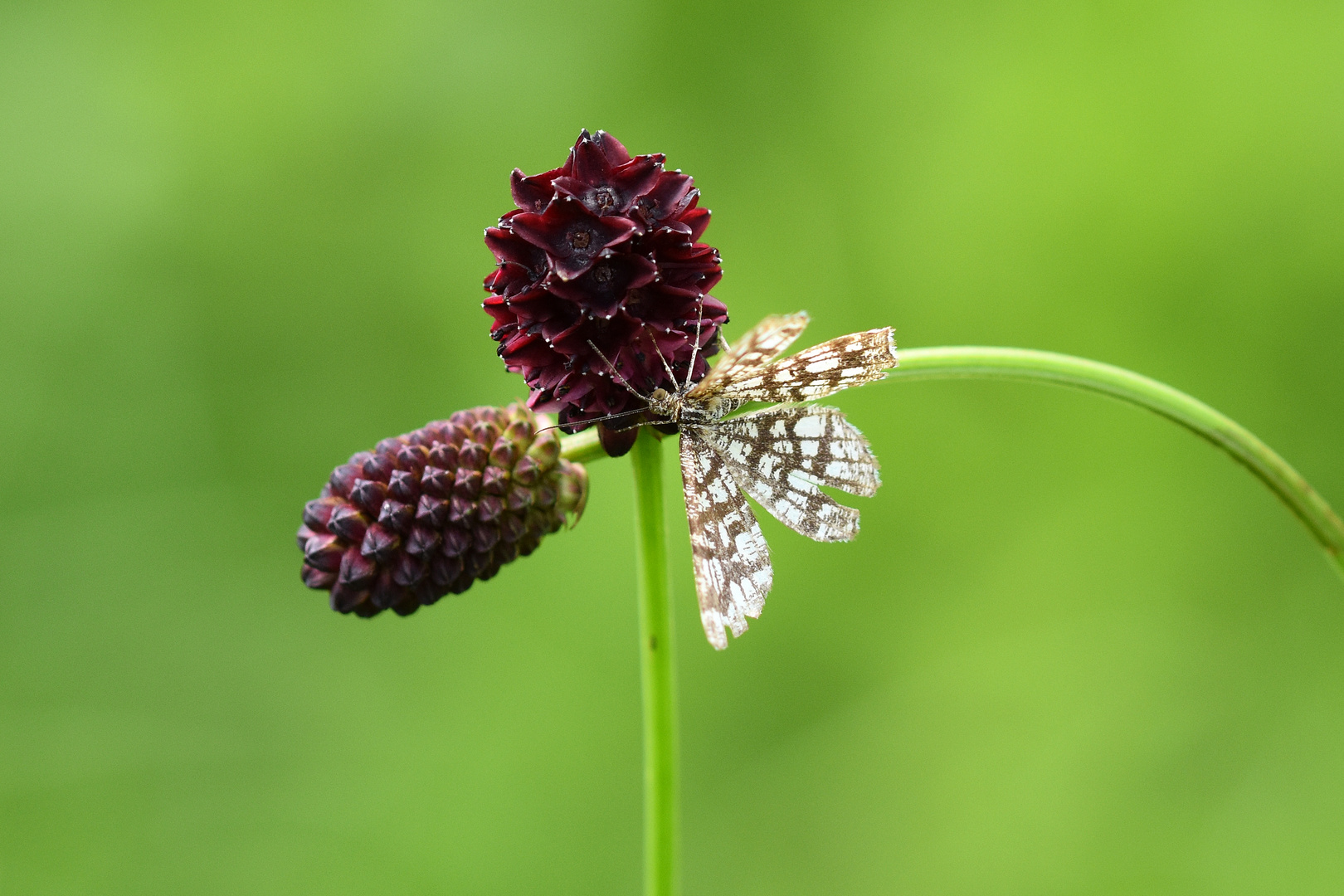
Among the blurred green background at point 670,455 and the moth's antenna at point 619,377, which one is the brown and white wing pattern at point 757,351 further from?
the blurred green background at point 670,455

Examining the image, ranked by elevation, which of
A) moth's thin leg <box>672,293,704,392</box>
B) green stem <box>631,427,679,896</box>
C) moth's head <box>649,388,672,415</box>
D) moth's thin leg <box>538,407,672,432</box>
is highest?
moth's thin leg <box>672,293,704,392</box>

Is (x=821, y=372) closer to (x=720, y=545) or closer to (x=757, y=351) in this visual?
(x=757, y=351)

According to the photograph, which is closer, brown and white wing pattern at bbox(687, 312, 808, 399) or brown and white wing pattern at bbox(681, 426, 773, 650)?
brown and white wing pattern at bbox(681, 426, 773, 650)

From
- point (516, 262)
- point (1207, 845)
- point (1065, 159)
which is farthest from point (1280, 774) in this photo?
point (516, 262)

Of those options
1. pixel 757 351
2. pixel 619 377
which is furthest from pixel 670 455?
pixel 619 377

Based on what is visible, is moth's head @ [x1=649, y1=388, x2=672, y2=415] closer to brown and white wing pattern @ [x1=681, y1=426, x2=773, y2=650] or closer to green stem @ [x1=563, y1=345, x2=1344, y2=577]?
brown and white wing pattern @ [x1=681, y1=426, x2=773, y2=650]

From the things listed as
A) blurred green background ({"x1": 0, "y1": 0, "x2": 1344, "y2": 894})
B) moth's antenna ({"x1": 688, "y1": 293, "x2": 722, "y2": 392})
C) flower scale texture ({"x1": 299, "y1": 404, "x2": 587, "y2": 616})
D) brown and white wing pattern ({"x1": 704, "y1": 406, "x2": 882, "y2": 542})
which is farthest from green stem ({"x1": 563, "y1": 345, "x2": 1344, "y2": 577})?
blurred green background ({"x1": 0, "y1": 0, "x2": 1344, "y2": 894})

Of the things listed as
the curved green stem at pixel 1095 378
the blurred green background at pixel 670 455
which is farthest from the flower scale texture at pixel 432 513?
the blurred green background at pixel 670 455
